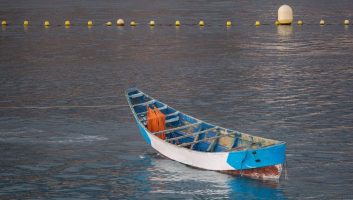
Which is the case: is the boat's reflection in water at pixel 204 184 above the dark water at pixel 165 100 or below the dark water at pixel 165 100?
above

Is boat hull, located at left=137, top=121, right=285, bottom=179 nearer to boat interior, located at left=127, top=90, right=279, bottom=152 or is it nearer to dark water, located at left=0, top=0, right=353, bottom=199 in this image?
dark water, located at left=0, top=0, right=353, bottom=199

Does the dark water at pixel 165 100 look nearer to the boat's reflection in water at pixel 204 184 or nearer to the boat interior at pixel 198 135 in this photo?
the boat's reflection in water at pixel 204 184

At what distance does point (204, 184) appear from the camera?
26984 mm

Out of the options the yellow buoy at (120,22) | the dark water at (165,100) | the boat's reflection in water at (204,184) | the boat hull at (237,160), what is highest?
the boat hull at (237,160)

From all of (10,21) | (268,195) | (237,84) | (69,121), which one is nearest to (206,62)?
(237,84)

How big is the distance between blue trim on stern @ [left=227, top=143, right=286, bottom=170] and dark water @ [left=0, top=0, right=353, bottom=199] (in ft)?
1.86

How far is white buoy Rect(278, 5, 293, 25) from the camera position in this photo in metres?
75.9

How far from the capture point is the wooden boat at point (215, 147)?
26.4 metres

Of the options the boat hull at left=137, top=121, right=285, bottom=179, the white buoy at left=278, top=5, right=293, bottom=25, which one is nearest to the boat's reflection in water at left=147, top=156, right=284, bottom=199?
the boat hull at left=137, top=121, right=285, bottom=179

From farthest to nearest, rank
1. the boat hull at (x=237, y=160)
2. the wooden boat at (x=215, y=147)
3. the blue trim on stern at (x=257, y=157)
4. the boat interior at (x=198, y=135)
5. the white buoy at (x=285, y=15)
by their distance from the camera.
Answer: the white buoy at (x=285, y=15) < the boat interior at (x=198, y=135) < the wooden boat at (x=215, y=147) < the boat hull at (x=237, y=160) < the blue trim on stern at (x=257, y=157)

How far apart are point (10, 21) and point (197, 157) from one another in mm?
62466

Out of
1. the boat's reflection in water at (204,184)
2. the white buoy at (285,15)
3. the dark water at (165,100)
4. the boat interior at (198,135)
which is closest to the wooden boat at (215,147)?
the boat interior at (198,135)

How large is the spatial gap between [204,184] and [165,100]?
45.8 feet

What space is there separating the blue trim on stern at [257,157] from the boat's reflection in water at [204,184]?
55 centimetres
